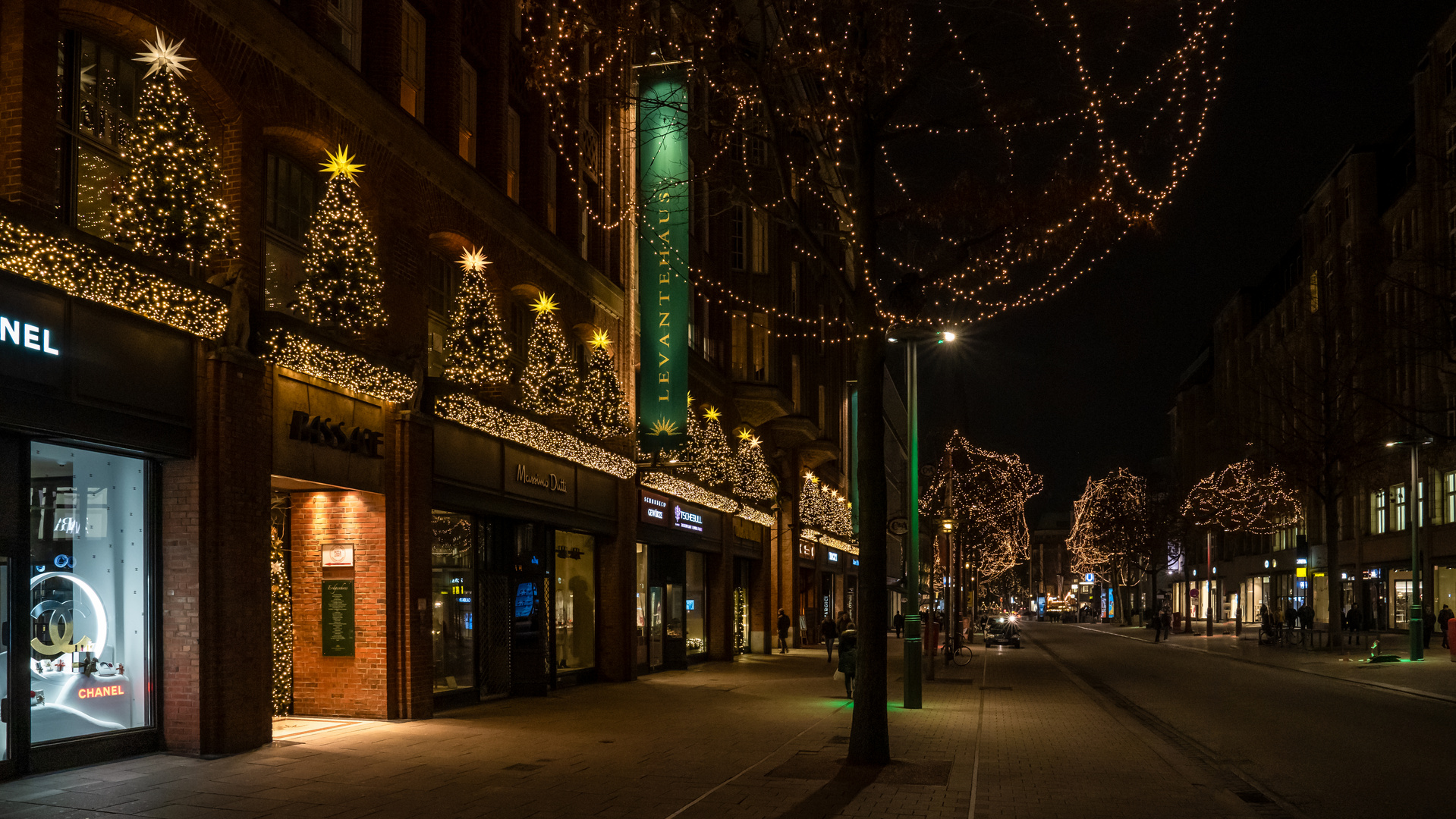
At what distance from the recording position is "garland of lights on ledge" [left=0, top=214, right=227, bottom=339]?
10.5 m

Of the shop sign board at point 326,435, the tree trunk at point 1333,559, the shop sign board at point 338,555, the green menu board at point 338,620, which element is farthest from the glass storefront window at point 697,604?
the tree trunk at point 1333,559

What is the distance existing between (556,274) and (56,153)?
1231cm

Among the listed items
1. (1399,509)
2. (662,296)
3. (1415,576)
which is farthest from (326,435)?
(1399,509)

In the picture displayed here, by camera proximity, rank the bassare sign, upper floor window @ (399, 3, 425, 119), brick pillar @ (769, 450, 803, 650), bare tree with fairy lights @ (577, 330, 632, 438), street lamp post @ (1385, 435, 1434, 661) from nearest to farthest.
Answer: the bassare sign → upper floor window @ (399, 3, 425, 119) → bare tree with fairy lights @ (577, 330, 632, 438) → street lamp post @ (1385, 435, 1434, 661) → brick pillar @ (769, 450, 803, 650)

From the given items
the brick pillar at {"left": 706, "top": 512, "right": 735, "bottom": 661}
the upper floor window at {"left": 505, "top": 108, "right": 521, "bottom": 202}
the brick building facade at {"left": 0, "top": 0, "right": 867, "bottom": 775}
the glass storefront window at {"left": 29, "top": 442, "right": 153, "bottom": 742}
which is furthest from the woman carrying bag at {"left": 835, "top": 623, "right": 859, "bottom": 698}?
the brick pillar at {"left": 706, "top": 512, "right": 735, "bottom": 661}

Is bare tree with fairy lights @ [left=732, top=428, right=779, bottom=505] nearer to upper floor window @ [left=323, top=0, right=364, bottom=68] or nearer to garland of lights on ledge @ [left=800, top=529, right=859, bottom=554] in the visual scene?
garland of lights on ledge @ [left=800, top=529, right=859, bottom=554]

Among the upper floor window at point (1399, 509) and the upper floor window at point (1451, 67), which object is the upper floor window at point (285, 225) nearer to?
the upper floor window at point (1451, 67)

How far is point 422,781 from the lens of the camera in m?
11.8

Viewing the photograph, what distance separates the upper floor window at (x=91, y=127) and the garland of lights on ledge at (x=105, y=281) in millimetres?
590

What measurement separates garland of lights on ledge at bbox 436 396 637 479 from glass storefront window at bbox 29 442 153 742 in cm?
572

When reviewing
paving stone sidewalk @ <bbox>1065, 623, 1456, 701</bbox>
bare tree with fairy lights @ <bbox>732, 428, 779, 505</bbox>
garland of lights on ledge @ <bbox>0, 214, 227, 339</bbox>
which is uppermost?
garland of lights on ledge @ <bbox>0, 214, 227, 339</bbox>

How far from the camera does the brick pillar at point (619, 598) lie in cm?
2575

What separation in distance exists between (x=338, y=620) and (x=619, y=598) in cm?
984

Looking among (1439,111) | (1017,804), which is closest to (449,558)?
(1017,804)
